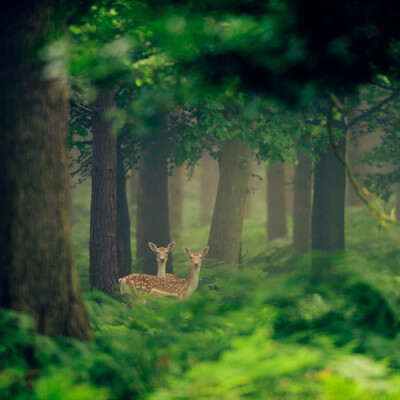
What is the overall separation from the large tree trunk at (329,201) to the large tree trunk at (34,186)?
28.0 ft

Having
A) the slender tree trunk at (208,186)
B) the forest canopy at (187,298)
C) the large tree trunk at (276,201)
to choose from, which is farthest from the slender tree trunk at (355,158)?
the forest canopy at (187,298)

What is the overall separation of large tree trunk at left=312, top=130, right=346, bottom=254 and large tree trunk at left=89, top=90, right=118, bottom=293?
491 cm

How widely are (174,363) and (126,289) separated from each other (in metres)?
6.79

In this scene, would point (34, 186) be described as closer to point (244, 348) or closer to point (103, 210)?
point (244, 348)

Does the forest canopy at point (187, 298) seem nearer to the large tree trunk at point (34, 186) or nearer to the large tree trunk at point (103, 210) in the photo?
the large tree trunk at point (34, 186)

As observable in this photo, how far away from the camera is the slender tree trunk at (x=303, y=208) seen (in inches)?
727

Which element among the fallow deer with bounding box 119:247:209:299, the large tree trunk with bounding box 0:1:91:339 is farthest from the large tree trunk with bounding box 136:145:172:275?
the large tree trunk with bounding box 0:1:91:339

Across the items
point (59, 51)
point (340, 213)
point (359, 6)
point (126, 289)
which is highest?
point (359, 6)

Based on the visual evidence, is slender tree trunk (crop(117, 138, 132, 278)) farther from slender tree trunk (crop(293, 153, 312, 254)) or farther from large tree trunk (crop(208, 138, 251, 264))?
slender tree trunk (crop(293, 153, 312, 254))

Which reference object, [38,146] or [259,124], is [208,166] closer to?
[259,124]

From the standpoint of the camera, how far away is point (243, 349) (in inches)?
169

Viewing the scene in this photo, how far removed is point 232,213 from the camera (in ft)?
45.5

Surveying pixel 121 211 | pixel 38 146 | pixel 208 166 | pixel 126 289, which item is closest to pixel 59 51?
pixel 38 146

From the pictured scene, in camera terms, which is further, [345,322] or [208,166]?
[208,166]
